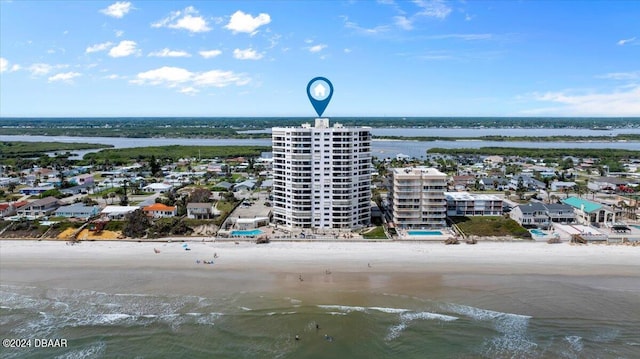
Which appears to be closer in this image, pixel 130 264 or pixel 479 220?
pixel 130 264

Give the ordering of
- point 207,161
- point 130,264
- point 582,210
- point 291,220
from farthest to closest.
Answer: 1. point 207,161
2. point 582,210
3. point 291,220
4. point 130,264

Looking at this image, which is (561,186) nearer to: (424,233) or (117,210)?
(424,233)

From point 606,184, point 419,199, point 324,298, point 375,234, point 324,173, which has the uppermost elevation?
point 324,173

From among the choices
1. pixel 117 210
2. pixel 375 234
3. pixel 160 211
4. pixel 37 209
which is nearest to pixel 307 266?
pixel 375 234

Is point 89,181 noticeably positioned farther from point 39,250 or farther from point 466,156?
point 466,156

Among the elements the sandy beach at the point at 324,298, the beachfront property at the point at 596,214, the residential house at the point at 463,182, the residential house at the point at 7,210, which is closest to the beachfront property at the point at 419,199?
the sandy beach at the point at 324,298

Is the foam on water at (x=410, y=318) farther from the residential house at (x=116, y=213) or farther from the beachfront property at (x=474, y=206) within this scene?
the residential house at (x=116, y=213)

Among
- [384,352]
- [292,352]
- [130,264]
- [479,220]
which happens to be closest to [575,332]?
[384,352]
